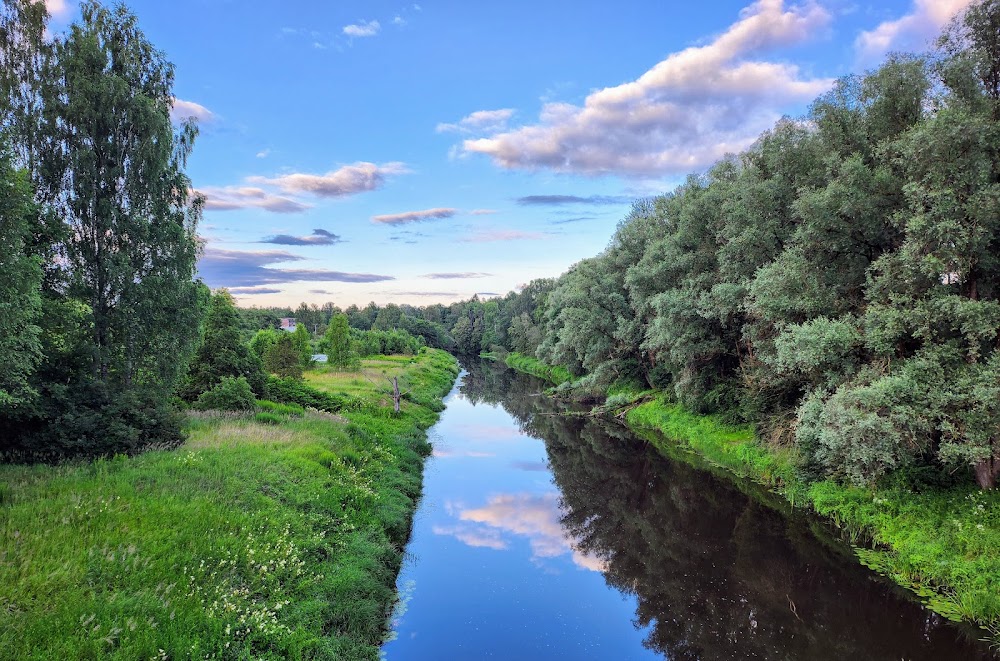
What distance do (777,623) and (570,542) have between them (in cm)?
647

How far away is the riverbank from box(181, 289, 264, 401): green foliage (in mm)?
24695

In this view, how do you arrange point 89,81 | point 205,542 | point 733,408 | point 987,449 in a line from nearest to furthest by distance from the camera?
point 205,542 → point 987,449 → point 89,81 → point 733,408

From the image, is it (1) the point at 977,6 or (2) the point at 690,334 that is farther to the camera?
(2) the point at 690,334

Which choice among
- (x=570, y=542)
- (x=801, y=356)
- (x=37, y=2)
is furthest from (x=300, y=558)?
(x=37, y=2)

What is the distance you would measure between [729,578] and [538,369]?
57507 millimetres

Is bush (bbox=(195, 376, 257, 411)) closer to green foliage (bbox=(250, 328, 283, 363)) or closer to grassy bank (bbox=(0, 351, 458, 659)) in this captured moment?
grassy bank (bbox=(0, 351, 458, 659))

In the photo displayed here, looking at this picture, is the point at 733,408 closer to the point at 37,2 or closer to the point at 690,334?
the point at 690,334

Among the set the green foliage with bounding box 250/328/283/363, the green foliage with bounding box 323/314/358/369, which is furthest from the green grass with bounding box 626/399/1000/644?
the green foliage with bounding box 323/314/358/369

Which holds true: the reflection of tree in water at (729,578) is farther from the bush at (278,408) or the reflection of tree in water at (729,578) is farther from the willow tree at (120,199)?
the willow tree at (120,199)

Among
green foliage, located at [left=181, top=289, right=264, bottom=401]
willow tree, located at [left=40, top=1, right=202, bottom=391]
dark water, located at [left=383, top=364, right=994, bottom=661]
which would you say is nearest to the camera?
dark water, located at [left=383, top=364, right=994, bottom=661]

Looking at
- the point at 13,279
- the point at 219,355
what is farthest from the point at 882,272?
the point at 219,355

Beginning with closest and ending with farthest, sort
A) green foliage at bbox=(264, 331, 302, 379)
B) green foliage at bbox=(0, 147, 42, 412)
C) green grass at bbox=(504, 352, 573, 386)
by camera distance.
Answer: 1. green foliage at bbox=(0, 147, 42, 412)
2. green foliage at bbox=(264, 331, 302, 379)
3. green grass at bbox=(504, 352, 573, 386)

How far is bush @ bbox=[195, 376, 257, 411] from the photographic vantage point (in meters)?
22.2

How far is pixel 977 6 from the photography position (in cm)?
1433
